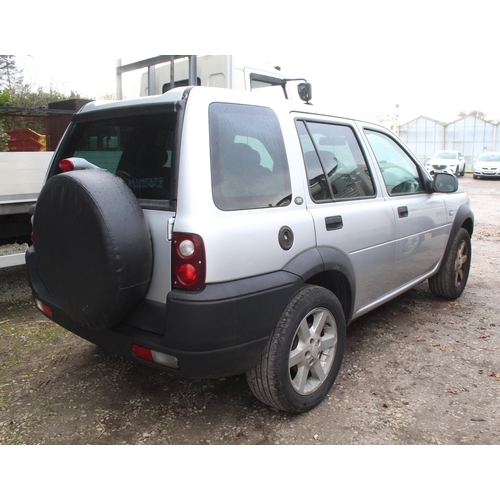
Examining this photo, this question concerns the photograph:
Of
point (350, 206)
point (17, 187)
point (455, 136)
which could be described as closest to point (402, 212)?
point (350, 206)

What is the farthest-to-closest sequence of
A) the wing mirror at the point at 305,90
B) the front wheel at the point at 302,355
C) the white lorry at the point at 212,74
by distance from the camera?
the white lorry at the point at 212,74, the wing mirror at the point at 305,90, the front wheel at the point at 302,355

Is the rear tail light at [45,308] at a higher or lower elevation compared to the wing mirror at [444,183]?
lower

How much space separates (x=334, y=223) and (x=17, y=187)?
295 centimetres

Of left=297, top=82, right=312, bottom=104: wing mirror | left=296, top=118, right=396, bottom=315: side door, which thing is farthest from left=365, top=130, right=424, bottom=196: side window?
left=297, top=82, right=312, bottom=104: wing mirror

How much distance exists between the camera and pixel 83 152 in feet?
9.97

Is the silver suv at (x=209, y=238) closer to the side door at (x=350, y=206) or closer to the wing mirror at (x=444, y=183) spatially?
the side door at (x=350, y=206)

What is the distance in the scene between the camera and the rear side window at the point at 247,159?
2428 millimetres

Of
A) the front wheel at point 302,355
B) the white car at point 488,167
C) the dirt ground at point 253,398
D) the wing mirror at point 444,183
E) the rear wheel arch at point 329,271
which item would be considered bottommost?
the dirt ground at point 253,398

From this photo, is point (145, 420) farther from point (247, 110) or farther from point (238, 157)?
point (247, 110)

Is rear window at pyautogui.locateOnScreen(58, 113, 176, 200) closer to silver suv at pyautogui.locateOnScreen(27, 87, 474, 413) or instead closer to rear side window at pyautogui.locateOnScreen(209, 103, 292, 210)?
silver suv at pyautogui.locateOnScreen(27, 87, 474, 413)

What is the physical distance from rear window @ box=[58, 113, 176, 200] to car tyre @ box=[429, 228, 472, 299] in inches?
129

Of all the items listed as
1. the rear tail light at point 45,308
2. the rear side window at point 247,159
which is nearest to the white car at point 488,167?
the rear side window at point 247,159

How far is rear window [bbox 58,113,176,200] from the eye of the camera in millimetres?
2492

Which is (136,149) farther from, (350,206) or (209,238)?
(350,206)
